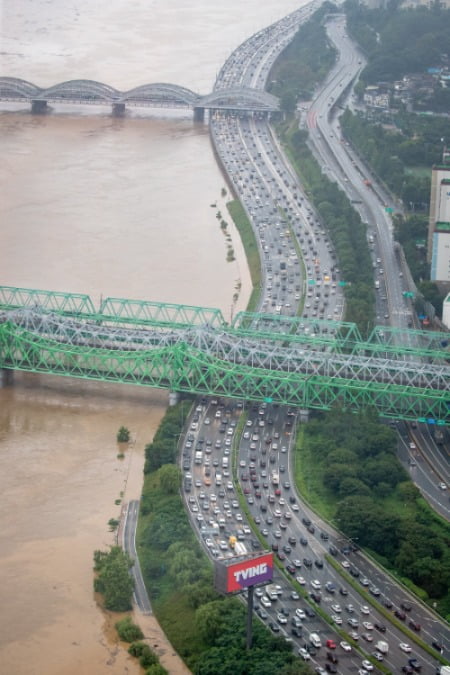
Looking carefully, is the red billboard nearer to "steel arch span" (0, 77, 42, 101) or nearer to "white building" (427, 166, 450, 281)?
"white building" (427, 166, 450, 281)

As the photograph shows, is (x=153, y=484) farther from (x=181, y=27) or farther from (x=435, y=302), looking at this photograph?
(x=181, y=27)

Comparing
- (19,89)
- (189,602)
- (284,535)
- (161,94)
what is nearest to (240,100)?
(161,94)

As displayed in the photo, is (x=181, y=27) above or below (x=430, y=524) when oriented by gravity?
above

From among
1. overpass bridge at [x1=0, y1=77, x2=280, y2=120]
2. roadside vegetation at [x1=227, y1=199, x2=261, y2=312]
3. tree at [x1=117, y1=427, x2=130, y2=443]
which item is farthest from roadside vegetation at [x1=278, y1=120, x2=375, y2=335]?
tree at [x1=117, y1=427, x2=130, y2=443]

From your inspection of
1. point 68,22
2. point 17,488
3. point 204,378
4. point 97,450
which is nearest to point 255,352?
point 204,378

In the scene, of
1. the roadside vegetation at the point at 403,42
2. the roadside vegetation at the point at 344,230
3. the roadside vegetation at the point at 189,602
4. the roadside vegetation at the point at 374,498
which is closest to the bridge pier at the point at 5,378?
the roadside vegetation at the point at 189,602

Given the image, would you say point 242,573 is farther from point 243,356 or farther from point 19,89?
point 19,89
